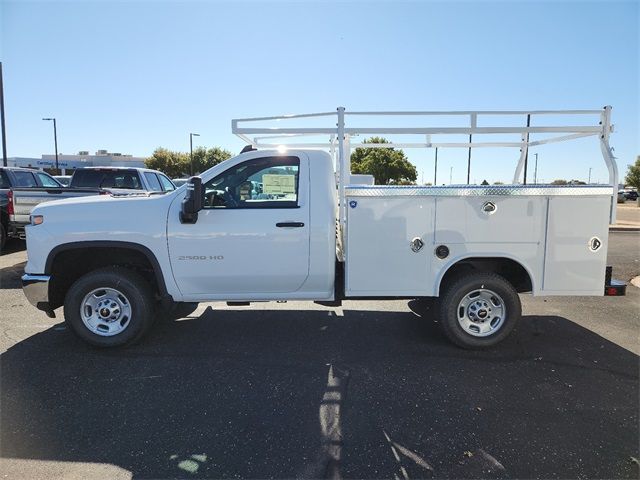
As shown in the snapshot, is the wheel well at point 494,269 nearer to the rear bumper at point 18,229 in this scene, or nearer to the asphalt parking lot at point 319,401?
the asphalt parking lot at point 319,401

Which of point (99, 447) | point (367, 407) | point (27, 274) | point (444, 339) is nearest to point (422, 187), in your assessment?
point (444, 339)

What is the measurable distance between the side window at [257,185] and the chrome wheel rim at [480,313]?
206 cm

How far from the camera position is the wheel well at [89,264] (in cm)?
468

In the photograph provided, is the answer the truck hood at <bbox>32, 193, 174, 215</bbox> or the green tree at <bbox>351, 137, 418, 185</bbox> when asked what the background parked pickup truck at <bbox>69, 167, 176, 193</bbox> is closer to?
the truck hood at <bbox>32, 193, 174, 215</bbox>

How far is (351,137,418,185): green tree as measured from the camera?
32250 mm

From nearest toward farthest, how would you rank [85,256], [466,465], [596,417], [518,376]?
[466,465], [596,417], [518,376], [85,256]

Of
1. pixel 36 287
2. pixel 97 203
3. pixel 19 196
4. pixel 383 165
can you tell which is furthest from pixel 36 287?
pixel 383 165

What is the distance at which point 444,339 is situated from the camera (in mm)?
5125

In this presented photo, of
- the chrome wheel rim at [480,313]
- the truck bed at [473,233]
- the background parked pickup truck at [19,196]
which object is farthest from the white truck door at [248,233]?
the background parked pickup truck at [19,196]

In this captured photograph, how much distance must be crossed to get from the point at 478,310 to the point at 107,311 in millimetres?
3824

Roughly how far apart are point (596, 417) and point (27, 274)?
5303mm

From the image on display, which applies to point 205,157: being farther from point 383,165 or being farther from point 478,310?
point 478,310

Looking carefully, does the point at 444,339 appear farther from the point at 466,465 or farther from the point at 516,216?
the point at 466,465

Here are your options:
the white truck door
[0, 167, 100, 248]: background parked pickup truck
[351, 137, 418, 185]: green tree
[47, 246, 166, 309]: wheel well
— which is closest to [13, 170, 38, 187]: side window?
[0, 167, 100, 248]: background parked pickup truck
